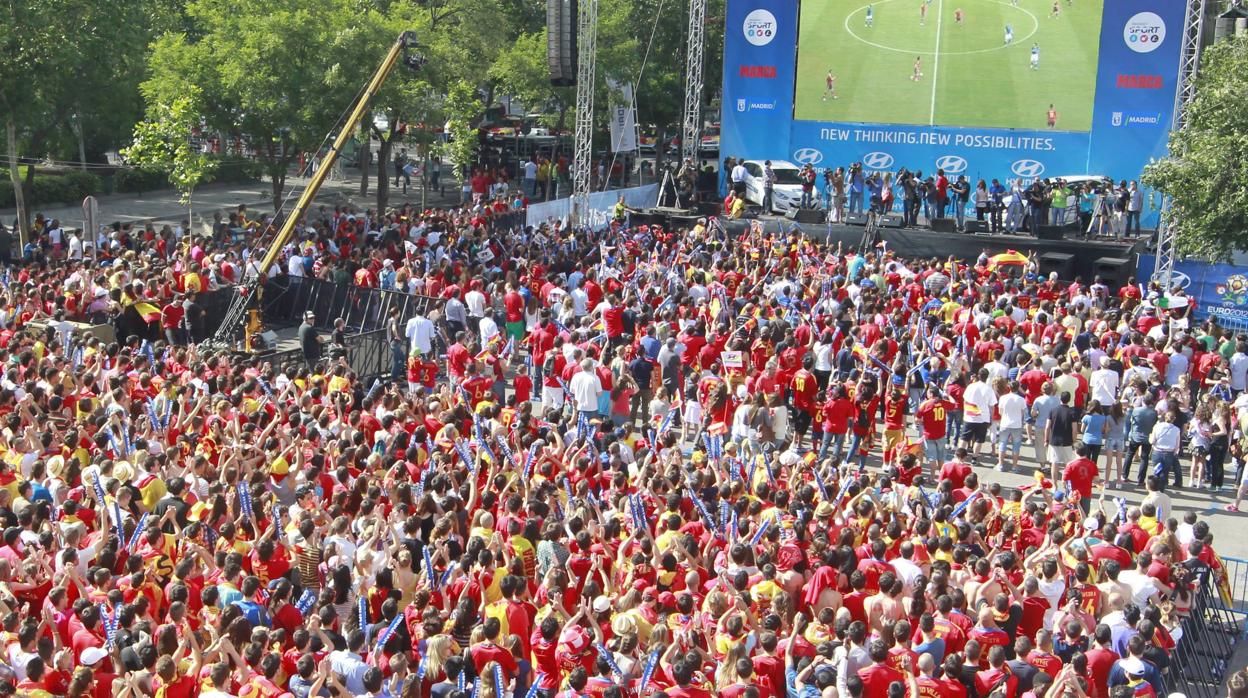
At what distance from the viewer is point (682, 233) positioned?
2817 centimetres

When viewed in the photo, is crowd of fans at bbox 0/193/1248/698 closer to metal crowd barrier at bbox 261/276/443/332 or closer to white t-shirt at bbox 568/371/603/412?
white t-shirt at bbox 568/371/603/412

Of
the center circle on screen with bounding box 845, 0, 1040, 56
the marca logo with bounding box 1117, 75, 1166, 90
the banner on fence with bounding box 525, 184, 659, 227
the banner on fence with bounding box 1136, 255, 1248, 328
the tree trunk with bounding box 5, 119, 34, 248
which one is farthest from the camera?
the center circle on screen with bounding box 845, 0, 1040, 56

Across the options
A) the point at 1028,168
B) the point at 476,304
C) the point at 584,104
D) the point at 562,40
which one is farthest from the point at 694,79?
the point at 476,304

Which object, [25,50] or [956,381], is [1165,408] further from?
[25,50]

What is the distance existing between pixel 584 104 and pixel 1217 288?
13882 mm

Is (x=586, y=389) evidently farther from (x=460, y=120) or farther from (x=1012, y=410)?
(x=460, y=120)

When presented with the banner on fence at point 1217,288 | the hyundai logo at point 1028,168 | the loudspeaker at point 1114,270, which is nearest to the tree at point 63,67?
the hyundai logo at point 1028,168

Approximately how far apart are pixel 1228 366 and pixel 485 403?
34.0ft

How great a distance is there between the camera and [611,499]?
1052 cm

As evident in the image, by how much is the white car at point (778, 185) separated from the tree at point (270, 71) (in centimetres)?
966

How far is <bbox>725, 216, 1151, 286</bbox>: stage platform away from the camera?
2625 centimetres

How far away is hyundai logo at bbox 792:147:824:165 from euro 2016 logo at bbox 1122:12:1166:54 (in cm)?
744

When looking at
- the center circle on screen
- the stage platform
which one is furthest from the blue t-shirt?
the center circle on screen

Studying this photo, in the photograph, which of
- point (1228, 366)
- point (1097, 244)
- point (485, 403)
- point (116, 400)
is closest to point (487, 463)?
point (485, 403)
